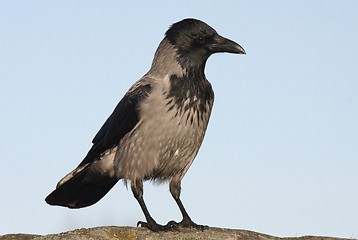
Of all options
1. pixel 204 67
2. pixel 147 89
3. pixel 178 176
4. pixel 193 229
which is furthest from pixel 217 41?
pixel 193 229

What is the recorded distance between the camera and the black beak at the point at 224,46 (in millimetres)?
8516

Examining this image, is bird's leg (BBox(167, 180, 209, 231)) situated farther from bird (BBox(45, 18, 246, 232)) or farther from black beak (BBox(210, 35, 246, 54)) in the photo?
black beak (BBox(210, 35, 246, 54))

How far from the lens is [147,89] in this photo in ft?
27.6

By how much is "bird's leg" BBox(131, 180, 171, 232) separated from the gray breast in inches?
3.4

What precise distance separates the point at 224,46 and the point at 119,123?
1.44 meters

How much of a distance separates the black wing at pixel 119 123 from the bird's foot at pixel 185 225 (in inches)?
46.0

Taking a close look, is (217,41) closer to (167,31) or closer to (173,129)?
(167,31)

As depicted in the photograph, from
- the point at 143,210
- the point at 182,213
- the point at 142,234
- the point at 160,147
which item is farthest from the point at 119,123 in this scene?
the point at 142,234

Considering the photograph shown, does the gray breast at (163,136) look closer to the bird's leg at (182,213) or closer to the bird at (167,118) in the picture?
the bird at (167,118)

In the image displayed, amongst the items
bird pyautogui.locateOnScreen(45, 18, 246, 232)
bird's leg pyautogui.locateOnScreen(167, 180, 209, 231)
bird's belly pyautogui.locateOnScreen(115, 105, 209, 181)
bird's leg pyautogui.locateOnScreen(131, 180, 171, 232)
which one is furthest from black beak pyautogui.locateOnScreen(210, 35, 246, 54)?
bird's leg pyautogui.locateOnScreen(131, 180, 171, 232)

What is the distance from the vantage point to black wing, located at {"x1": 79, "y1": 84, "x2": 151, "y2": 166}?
841 centimetres

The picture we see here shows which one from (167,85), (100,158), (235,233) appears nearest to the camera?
(235,233)

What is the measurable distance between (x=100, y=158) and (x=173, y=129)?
4.05 feet

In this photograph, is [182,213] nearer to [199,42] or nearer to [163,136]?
[163,136]
